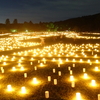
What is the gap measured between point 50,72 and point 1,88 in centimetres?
355

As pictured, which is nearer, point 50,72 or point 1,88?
point 1,88

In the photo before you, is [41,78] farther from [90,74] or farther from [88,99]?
[88,99]

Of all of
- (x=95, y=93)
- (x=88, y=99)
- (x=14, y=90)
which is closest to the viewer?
(x=88, y=99)

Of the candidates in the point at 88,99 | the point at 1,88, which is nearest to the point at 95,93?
the point at 88,99

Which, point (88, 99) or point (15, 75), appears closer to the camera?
point (88, 99)

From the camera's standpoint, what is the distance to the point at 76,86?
8547 mm

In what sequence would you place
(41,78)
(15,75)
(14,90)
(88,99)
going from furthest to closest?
1. (15,75)
2. (41,78)
3. (14,90)
4. (88,99)

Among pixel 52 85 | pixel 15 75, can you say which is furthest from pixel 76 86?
pixel 15 75

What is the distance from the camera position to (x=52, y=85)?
872 cm

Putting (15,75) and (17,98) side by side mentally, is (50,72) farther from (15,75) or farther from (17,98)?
(17,98)

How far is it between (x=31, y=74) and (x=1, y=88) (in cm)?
269

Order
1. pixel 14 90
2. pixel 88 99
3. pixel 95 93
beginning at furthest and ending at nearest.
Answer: pixel 14 90, pixel 95 93, pixel 88 99

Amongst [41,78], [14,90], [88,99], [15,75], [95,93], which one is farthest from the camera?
[15,75]

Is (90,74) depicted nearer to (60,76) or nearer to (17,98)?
(60,76)
